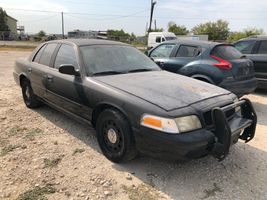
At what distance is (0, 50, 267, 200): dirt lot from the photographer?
10.2 feet

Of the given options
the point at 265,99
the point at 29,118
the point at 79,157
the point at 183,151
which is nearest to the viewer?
the point at 183,151

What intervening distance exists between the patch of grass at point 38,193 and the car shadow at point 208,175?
2.77ft

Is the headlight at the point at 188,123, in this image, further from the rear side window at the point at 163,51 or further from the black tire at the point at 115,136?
the rear side window at the point at 163,51

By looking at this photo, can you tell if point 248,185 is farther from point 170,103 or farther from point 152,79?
point 152,79

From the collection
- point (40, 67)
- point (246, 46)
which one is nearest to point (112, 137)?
point (40, 67)

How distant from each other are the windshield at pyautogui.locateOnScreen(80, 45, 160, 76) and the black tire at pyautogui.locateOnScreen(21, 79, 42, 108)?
6.49 ft

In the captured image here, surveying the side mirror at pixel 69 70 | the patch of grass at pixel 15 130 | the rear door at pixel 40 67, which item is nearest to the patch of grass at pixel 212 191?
the side mirror at pixel 69 70

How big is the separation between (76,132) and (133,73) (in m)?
1.43

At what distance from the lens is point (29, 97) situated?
591 cm

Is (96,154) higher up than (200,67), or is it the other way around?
(200,67)

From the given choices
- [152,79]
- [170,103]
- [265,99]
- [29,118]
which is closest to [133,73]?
[152,79]

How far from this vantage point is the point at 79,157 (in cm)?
387

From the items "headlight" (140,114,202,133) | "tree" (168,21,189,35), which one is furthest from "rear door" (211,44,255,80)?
"tree" (168,21,189,35)

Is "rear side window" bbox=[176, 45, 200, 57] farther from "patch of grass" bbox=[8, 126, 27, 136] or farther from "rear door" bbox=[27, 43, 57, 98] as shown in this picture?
"patch of grass" bbox=[8, 126, 27, 136]
